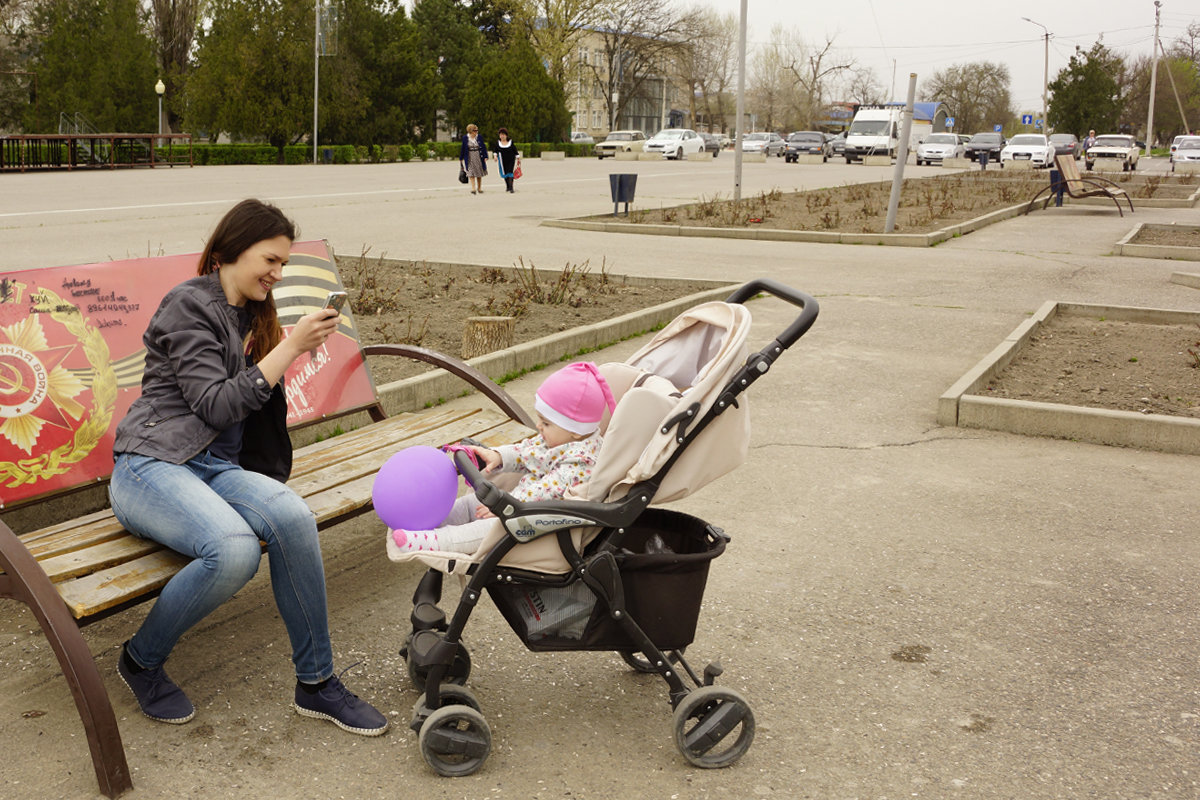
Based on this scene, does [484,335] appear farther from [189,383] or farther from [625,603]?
[625,603]

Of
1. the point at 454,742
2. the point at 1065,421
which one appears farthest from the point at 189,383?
the point at 1065,421

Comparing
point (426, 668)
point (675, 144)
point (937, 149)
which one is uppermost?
point (675, 144)

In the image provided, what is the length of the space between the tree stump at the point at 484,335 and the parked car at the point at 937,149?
156ft

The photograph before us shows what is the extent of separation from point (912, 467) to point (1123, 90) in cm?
10796

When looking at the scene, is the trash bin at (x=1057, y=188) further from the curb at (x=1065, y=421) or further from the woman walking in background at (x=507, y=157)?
the curb at (x=1065, y=421)

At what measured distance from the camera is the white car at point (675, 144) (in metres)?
52.9

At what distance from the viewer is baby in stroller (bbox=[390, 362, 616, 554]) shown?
2.99 meters

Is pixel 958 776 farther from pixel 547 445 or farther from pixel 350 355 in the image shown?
pixel 350 355

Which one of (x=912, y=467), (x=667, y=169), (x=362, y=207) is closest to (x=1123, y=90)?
(x=667, y=169)

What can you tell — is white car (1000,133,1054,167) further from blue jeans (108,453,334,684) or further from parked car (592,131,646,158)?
blue jeans (108,453,334,684)

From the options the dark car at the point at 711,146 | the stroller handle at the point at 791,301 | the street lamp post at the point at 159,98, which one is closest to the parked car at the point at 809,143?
the dark car at the point at 711,146

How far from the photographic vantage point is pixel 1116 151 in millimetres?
50844

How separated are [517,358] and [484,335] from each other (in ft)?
0.89

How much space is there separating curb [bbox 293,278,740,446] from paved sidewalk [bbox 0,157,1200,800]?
0.27 meters
